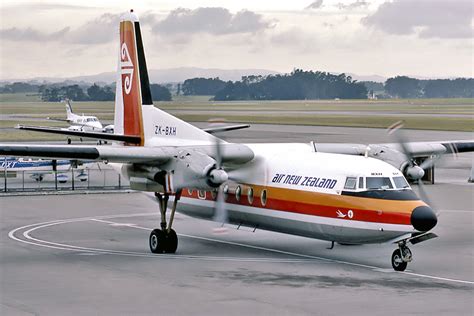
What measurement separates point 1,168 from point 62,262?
2448 centimetres

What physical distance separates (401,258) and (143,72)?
1163 cm

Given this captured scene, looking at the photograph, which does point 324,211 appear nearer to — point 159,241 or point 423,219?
point 423,219

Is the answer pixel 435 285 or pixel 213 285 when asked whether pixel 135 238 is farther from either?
pixel 435 285

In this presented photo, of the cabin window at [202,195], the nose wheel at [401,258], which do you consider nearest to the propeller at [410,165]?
the nose wheel at [401,258]

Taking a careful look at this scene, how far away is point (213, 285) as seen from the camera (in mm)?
20672

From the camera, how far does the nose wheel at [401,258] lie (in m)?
22.2

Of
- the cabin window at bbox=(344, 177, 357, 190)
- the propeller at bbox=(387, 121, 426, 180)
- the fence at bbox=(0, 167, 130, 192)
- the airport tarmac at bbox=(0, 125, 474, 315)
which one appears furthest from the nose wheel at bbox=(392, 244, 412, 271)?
the fence at bbox=(0, 167, 130, 192)

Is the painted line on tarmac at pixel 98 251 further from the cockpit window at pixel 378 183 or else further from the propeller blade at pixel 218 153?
the cockpit window at pixel 378 183

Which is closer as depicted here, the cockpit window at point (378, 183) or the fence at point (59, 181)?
the cockpit window at point (378, 183)

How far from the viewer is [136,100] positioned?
29578 millimetres

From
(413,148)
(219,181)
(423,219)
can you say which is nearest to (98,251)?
(219,181)

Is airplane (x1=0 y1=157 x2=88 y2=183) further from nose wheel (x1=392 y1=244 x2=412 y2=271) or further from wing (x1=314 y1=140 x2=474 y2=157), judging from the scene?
nose wheel (x1=392 y1=244 x2=412 y2=271)

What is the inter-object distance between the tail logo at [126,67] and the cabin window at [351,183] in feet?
32.4

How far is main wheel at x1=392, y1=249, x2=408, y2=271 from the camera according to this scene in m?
22.3
